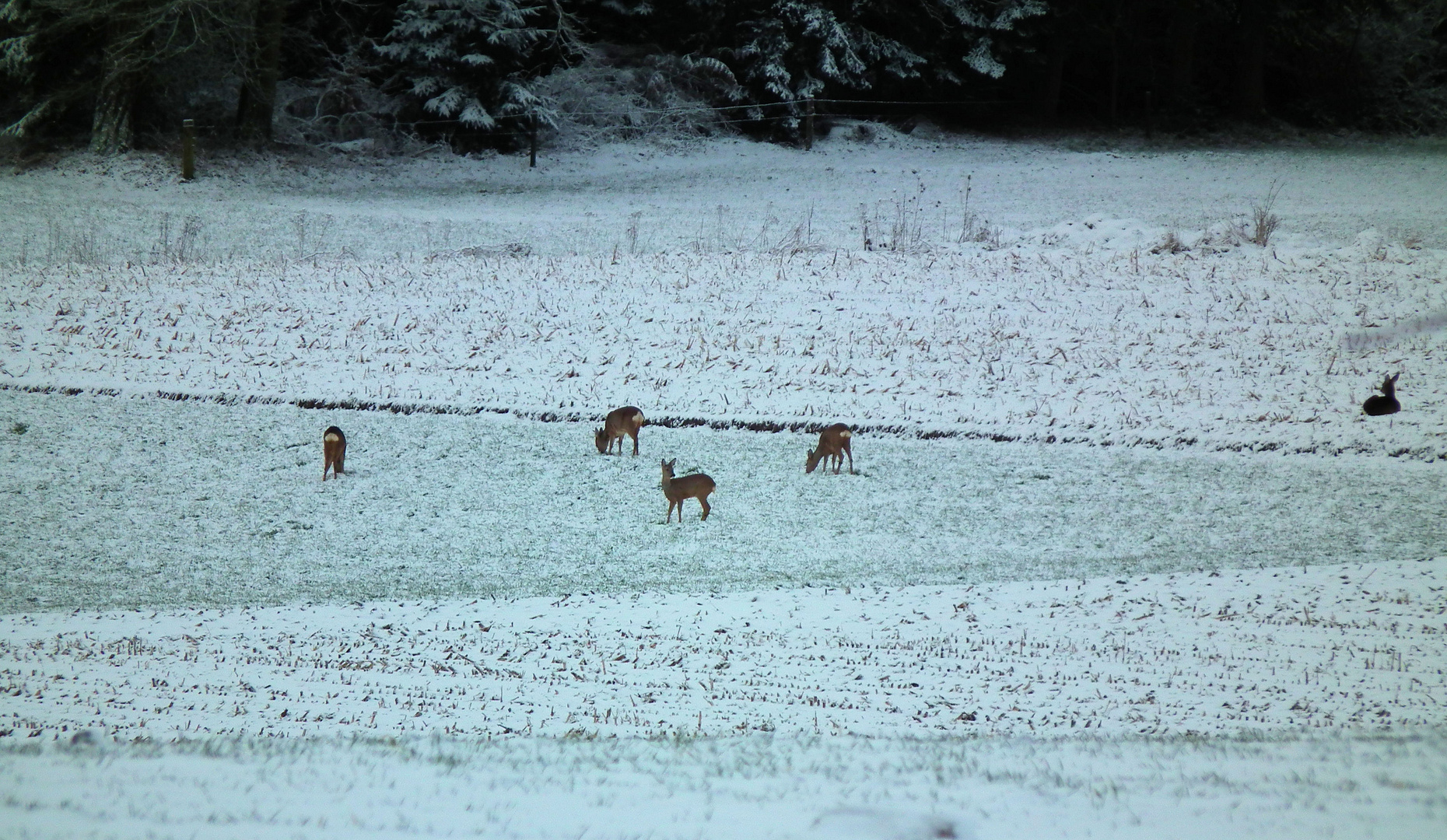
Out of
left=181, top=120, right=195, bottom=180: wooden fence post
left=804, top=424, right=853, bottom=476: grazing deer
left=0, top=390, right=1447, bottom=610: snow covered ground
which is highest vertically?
left=181, top=120, right=195, bottom=180: wooden fence post

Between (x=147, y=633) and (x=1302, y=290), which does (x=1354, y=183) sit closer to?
(x=1302, y=290)

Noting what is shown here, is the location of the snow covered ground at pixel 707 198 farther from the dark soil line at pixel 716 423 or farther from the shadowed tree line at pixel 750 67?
the dark soil line at pixel 716 423

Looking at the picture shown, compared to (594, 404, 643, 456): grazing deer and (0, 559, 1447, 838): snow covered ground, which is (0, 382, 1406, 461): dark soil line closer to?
(594, 404, 643, 456): grazing deer

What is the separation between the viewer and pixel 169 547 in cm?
782

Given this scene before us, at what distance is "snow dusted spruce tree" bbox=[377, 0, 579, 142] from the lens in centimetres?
2509

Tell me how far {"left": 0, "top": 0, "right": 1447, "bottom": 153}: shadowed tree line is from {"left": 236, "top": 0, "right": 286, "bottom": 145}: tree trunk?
52 mm

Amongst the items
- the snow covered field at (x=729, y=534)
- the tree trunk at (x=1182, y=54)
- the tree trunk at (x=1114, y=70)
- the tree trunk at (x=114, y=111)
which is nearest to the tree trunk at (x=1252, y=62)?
the tree trunk at (x=1182, y=54)

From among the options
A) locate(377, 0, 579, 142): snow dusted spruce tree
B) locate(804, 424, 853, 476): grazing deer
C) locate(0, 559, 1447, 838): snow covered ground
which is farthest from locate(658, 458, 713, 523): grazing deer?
locate(377, 0, 579, 142): snow dusted spruce tree

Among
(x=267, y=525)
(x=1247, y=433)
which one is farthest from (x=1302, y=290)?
(x=267, y=525)

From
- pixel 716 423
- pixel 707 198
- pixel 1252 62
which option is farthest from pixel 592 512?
pixel 1252 62

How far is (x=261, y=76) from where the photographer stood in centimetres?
2445

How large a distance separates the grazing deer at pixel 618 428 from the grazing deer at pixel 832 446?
5.10ft

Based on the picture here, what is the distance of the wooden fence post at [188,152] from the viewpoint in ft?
73.6

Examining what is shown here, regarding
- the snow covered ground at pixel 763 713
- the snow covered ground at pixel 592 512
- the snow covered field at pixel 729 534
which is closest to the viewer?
the snow covered ground at pixel 763 713
